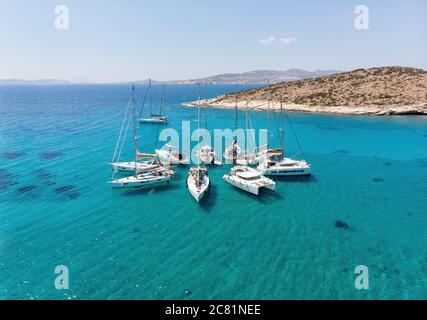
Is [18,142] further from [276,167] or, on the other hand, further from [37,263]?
[276,167]

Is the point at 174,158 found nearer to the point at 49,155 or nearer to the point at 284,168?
the point at 284,168

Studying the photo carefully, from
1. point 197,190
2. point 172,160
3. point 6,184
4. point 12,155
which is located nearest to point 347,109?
point 172,160

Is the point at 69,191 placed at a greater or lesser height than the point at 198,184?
lesser

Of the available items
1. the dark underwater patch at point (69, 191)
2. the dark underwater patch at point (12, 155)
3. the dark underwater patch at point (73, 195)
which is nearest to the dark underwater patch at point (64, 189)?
the dark underwater patch at point (69, 191)

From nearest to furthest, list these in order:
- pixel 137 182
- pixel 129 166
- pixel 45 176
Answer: pixel 137 182 < pixel 45 176 < pixel 129 166

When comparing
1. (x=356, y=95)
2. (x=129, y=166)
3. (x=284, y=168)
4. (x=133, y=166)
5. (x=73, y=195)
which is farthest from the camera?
(x=356, y=95)

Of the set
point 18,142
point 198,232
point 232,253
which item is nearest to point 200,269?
point 232,253

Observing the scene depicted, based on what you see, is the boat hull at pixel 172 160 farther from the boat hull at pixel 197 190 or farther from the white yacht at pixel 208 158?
the boat hull at pixel 197 190
